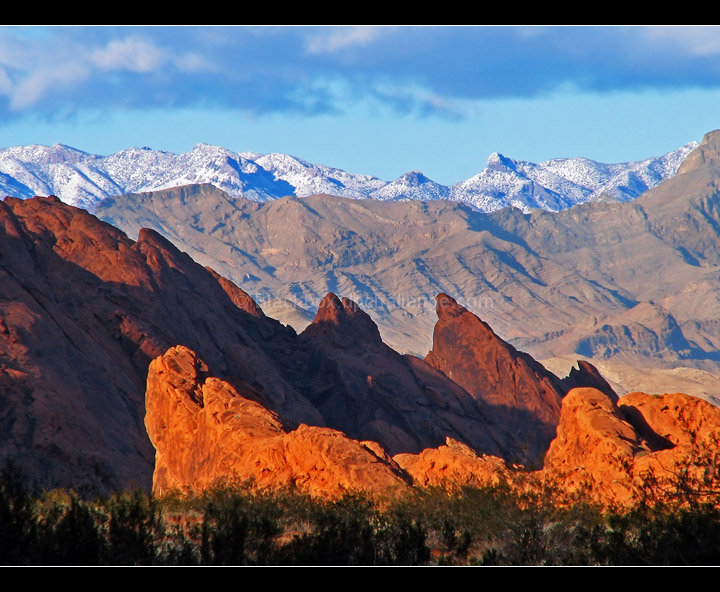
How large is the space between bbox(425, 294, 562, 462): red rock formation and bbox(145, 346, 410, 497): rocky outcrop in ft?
205

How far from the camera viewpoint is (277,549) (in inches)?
1013

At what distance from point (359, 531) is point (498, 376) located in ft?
300

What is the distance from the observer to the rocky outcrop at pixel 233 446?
1420 inches

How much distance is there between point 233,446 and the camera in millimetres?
39844

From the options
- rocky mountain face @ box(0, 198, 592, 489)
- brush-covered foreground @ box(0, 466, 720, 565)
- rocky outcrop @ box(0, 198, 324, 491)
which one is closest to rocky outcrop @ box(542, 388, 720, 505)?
brush-covered foreground @ box(0, 466, 720, 565)

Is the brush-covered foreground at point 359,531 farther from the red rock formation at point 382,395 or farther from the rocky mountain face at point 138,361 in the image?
the red rock formation at point 382,395

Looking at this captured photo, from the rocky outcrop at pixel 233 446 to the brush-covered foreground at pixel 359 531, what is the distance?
2628 mm

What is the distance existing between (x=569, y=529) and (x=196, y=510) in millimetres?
11382

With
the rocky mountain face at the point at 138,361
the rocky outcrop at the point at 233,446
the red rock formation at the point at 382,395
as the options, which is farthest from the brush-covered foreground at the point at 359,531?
the red rock formation at the point at 382,395

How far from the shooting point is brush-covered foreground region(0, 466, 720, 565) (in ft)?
76.4

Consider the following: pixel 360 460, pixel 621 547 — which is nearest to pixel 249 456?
pixel 360 460

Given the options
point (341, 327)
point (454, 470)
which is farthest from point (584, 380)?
point (454, 470)

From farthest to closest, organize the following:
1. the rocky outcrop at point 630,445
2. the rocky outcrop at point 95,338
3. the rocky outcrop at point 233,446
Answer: the rocky outcrop at point 95,338
the rocky outcrop at point 233,446
the rocky outcrop at point 630,445
